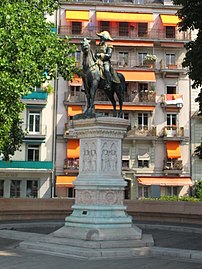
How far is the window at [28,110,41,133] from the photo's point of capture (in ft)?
133

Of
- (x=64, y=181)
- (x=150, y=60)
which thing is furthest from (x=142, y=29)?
(x=64, y=181)

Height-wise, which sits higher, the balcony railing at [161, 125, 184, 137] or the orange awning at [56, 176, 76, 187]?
the balcony railing at [161, 125, 184, 137]

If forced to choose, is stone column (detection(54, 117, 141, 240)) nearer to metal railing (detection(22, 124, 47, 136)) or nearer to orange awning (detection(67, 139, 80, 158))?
orange awning (detection(67, 139, 80, 158))

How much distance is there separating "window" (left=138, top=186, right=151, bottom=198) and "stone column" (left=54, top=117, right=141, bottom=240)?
2789cm

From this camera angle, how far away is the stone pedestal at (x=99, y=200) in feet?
38.0

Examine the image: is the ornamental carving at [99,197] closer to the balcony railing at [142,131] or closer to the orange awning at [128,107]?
the orange awning at [128,107]

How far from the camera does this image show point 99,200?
1239cm

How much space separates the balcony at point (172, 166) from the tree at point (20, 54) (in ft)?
65.1

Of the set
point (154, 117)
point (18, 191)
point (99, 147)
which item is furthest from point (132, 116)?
point (99, 147)

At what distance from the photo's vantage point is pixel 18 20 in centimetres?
2094

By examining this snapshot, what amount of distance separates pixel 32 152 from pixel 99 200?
94.1ft

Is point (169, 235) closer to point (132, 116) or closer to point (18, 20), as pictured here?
point (18, 20)

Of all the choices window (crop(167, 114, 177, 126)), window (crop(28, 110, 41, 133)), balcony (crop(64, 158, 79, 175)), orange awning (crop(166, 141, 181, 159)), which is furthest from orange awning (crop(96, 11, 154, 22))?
balcony (crop(64, 158, 79, 175))

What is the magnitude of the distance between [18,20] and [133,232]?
41.0ft
